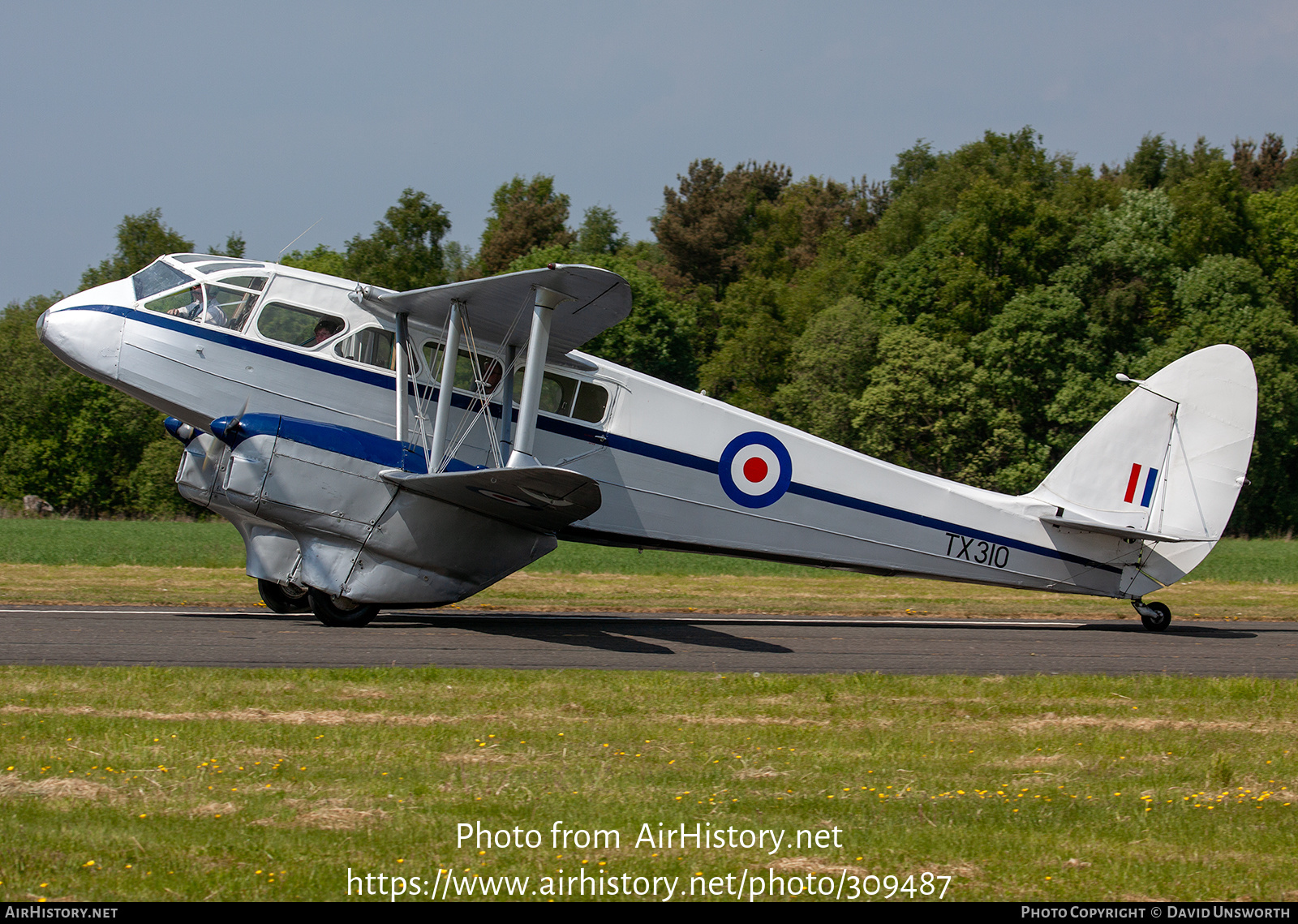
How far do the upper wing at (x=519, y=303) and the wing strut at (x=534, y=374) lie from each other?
152 mm

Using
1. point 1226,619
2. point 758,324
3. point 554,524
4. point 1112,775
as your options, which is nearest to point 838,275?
point 758,324

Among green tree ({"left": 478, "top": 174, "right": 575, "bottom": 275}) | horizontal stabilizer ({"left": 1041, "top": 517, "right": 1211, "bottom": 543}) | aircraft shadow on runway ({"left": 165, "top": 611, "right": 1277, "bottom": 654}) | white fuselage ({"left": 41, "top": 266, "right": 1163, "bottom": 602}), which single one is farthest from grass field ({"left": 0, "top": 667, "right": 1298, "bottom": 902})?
green tree ({"left": 478, "top": 174, "right": 575, "bottom": 275})

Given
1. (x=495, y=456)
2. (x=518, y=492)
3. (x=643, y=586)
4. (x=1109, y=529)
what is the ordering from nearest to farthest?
(x=518, y=492), (x=495, y=456), (x=1109, y=529), (x=643, y=586)

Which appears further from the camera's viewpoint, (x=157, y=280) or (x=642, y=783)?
(x=157, y=280)

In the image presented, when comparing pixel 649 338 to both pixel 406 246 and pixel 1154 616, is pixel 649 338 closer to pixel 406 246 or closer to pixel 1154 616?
pixel 406 246

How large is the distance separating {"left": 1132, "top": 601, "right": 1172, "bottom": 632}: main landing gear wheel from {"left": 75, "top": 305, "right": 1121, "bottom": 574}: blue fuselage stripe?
960 mm

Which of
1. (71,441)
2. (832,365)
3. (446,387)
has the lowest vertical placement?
(71,441)

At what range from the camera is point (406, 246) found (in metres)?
69.4

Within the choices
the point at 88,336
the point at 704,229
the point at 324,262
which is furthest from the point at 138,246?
the point at 88,336

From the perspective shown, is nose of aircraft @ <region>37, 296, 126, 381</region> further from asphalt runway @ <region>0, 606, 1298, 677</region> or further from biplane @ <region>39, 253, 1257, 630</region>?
asphalt runway @ <region>0, 606, 1298, 677</region>

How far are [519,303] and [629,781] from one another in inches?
278

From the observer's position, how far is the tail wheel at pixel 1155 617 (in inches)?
604

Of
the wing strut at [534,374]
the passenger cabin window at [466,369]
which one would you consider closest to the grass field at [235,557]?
the passenger cabin window at [466,369]

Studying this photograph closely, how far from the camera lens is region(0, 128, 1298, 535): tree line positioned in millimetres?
46250
